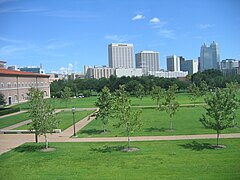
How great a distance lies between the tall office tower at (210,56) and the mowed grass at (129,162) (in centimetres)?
12239

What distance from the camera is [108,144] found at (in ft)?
66.8

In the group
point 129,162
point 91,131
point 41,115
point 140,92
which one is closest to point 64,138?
point 91,131

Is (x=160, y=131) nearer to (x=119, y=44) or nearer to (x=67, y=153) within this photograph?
(x=67, y=153)

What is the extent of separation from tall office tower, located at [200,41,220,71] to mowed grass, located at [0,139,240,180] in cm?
12239

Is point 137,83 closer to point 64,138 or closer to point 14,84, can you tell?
point 14,84

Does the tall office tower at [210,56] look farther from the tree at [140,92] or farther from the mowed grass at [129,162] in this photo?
the mowed grass at [129,162]

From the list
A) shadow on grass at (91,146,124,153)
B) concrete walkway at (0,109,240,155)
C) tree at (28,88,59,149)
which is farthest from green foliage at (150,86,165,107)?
tree at (28,88,59,149)

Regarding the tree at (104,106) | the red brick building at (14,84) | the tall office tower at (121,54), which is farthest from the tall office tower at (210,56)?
the tree at (104,106)

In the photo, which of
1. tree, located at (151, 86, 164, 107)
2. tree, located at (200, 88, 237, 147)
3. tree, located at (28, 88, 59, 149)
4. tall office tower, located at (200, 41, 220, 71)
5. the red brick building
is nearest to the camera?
tree, located at (200, 88, 237, 147)

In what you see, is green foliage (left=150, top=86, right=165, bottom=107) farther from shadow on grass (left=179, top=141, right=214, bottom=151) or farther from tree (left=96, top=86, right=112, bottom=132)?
shadow on grass (left=179, top=141, right=214, bottom=151)

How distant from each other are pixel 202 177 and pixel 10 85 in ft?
212

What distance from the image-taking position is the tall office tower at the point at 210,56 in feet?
443

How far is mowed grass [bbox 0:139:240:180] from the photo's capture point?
13.1 m

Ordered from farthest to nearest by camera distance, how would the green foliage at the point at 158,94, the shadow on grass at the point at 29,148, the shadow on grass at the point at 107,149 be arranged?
the green foliage at the point at 158,94 → the shadow on grass at the point at 29,148 → the shadow on grass at the point at 107,149
